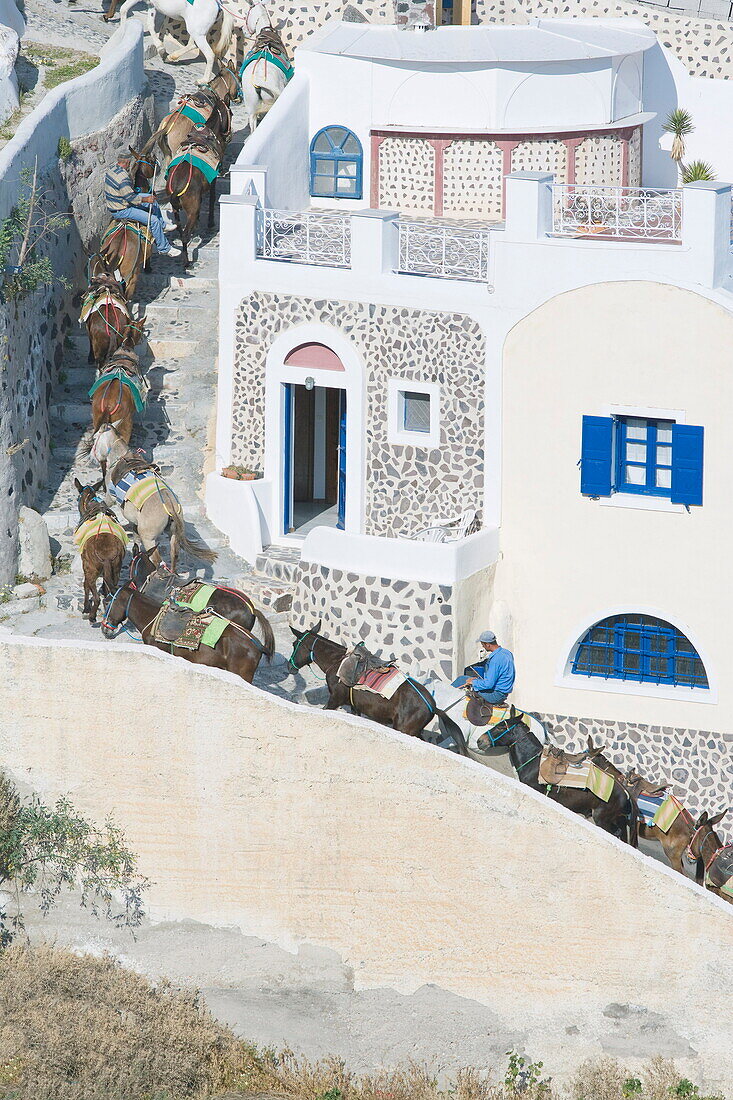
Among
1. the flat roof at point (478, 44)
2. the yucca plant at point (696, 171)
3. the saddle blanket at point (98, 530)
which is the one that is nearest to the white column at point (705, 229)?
the flat roof at point (478, 44)

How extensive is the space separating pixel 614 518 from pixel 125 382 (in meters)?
6.98

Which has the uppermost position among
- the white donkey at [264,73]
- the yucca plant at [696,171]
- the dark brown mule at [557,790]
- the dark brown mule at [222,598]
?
the white donkey at [264,73]

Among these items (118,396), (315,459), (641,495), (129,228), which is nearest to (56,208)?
(129,228)

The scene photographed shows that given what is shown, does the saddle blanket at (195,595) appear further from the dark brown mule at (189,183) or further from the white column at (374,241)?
the dark brown mule at (189,183)

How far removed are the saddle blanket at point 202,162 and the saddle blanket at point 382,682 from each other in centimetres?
1021

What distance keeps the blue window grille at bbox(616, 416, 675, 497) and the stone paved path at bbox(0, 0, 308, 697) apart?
15.7ft

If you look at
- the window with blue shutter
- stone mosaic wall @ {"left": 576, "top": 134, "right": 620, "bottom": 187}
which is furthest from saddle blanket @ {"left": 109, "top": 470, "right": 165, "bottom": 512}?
stone mosaic wall @ {"left": 576, "top": 134, "right": 620, "bottom": 187}

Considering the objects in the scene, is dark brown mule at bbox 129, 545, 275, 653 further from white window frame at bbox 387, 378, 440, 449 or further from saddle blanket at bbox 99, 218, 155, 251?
saddle blanket at bbox 99, 218, 155, 251

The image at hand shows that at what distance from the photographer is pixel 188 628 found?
23.2m

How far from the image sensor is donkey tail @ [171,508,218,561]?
25.0 meters

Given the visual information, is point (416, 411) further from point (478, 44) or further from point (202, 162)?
point (202, 162)

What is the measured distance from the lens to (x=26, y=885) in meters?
23.5

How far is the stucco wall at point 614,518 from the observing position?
2414 cm

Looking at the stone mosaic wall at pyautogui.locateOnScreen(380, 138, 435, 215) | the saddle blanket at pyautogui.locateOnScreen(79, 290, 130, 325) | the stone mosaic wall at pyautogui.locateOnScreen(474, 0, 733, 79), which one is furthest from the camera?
the stone mosaic wall at pyautogui.locateOnScreen(474, 0, 733, 79)
